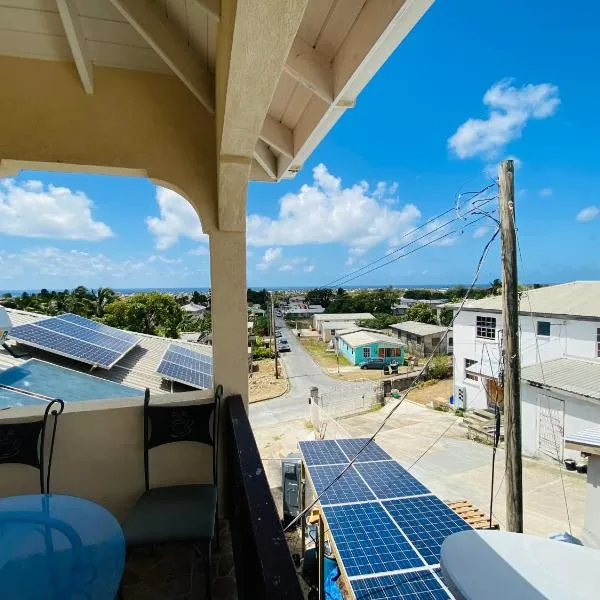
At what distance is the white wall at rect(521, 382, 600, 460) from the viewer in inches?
345

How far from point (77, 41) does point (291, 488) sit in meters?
6.47

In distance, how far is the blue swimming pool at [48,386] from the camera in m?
2.90

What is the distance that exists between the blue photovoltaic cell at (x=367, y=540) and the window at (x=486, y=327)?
41.0 ft

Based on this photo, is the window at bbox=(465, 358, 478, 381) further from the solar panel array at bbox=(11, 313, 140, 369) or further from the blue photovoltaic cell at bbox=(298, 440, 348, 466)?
the solar panel array at bbox=(11, 313, 140, 369)

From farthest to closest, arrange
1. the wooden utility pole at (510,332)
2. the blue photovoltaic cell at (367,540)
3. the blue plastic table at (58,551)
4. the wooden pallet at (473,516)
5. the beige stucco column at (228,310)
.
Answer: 1. the wooden pallet at (473,516)
2. the wooden utility pole at (510,332)
3. the blue photovoltaic cell at (367,540)
4. the beige stucco column at (228,310)
5. the blue plastic table at (58,551)

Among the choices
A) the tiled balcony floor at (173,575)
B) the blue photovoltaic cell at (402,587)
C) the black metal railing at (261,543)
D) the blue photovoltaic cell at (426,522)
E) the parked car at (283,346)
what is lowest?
the parked car at (283,346)

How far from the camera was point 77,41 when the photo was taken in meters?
1.83

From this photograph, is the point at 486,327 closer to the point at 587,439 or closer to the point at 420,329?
the point at 587,439

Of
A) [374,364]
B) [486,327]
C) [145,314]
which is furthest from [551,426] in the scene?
[145,314]

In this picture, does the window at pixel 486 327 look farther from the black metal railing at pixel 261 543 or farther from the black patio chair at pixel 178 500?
the black metal railing at pixel 261 543

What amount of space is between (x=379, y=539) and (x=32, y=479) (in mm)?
3374

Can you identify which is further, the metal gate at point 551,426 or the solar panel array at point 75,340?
the metal gate at point 551,426

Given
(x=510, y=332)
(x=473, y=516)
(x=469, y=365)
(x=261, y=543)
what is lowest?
(x=473, y=516)

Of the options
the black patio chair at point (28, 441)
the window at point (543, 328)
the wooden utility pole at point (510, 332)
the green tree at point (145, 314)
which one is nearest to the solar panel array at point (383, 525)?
the wooden utility pole at point (510, 332)
